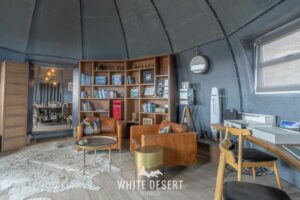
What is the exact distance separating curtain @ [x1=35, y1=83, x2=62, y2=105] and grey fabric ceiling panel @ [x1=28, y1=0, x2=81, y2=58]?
4.70 meters

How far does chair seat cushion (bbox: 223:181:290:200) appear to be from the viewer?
1284mm

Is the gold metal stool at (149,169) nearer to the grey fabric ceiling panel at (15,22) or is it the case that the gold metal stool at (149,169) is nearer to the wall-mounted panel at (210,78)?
the wall-mounted panel at (210,78)

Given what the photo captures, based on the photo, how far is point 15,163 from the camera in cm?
343

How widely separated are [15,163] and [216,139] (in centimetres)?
371

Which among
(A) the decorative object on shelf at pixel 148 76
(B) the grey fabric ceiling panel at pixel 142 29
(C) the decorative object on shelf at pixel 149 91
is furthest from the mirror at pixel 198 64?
(C) the decorative object on shelf at pixel 149 91

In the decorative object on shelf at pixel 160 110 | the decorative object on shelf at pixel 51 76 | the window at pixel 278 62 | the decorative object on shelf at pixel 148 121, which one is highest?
the decorative object on shelf at pixel 51 76

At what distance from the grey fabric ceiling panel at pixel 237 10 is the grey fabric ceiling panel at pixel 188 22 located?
191mm

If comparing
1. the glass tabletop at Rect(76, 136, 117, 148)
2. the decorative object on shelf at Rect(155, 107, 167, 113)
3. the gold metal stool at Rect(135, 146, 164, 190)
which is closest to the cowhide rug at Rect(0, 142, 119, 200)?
the glass tabletop at Rect(76, 136, 117, 148)

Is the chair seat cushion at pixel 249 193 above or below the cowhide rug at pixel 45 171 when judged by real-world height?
above

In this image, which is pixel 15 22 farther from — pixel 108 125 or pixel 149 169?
pixel 149 169

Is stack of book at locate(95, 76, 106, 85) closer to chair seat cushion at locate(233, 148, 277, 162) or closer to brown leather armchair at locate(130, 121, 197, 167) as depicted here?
brown leather armchair at locate(130, 121, 197, 167)

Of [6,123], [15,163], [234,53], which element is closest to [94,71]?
[6,123]

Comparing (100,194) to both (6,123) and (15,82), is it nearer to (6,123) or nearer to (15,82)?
(6,123)

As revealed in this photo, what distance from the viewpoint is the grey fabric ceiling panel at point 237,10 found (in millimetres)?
2645
